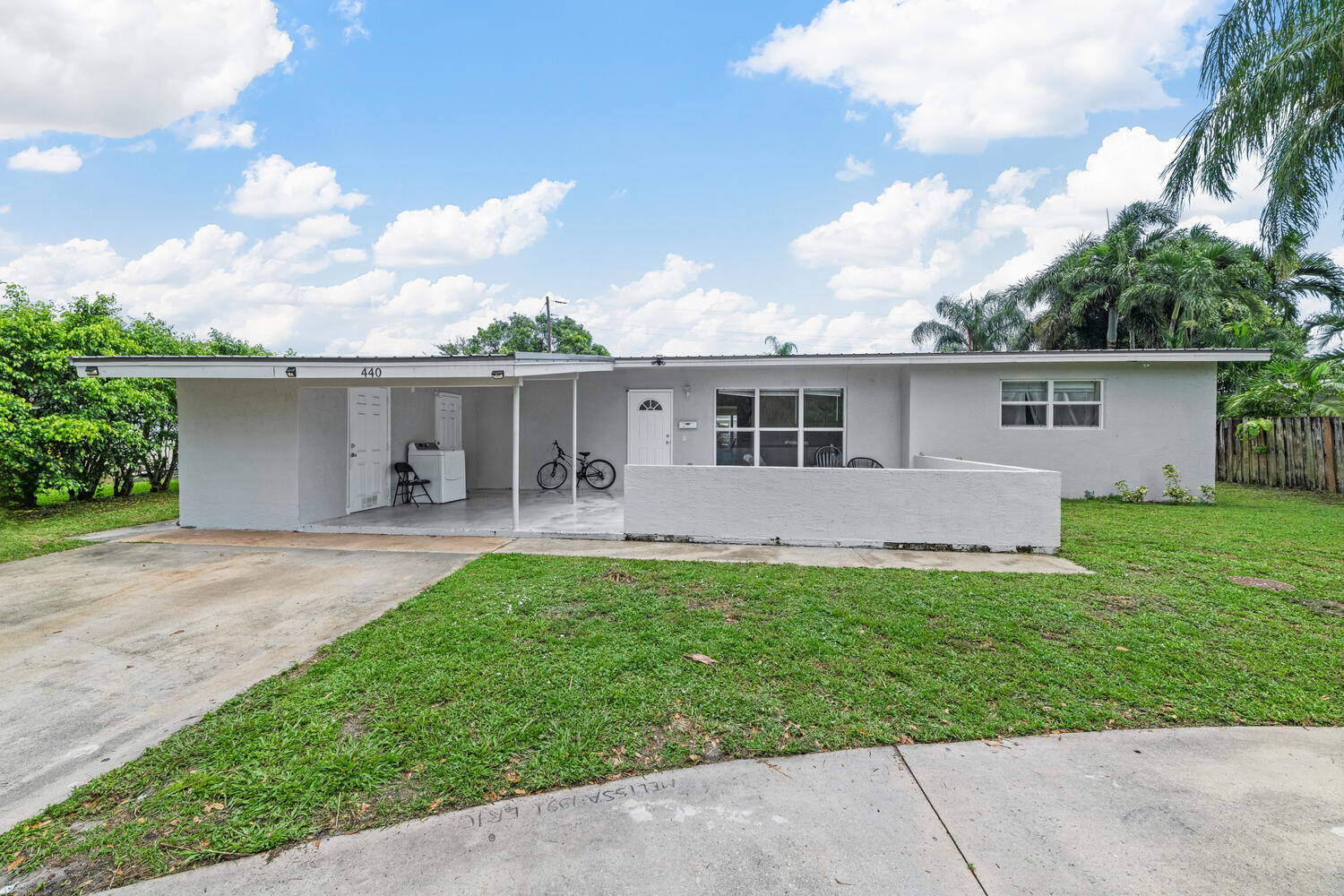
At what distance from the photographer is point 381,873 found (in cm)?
199

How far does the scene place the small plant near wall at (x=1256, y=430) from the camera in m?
12.6

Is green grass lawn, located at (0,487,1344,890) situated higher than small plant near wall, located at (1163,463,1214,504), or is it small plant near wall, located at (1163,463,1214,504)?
small plant near wall, located at (1163,463,1214,504)

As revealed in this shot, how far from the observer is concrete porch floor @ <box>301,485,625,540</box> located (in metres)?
7.70

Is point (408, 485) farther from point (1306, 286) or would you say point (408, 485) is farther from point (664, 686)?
point (1306, 286)

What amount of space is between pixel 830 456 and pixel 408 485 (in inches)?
288

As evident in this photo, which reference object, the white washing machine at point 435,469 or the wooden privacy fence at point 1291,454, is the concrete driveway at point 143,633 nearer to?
the white washing machine at point 435,469

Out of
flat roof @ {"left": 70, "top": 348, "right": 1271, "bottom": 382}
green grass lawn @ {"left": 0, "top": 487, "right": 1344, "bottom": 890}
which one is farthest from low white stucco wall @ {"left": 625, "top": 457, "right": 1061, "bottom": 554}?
flat roof @ {"left": 70, "top": 348, "right": 1271, "bottom": 382}

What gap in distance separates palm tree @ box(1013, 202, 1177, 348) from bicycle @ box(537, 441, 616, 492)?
17221 mm

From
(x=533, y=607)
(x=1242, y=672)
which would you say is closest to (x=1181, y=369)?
(x=1242, y=672)

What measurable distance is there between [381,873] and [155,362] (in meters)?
7.64

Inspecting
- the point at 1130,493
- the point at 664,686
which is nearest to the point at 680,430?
the point at 1130,493

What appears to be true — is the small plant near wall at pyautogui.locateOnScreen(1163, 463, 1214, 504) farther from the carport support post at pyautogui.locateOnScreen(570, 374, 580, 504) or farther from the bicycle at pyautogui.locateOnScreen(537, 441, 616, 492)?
the carport support post at pyautogui.locateOnScreen(570, 374, 580, 504)

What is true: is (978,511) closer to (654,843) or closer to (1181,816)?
(1181,816)

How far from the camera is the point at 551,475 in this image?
1255 centimetres
